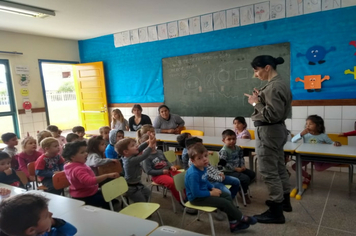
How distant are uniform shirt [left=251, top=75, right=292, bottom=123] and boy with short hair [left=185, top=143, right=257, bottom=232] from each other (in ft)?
2.12

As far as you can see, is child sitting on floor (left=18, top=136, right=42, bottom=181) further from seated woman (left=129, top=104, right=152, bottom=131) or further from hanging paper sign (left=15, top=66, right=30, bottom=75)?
hanging paper sign (left=15, top=66, right=30, bottom=75)

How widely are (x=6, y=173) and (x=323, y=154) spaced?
11.1 feet

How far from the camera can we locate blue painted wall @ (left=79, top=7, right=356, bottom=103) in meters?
3.65

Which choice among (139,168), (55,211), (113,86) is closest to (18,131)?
(113,86)

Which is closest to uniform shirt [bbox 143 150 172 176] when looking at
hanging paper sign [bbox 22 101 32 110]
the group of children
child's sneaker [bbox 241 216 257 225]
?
the group of children

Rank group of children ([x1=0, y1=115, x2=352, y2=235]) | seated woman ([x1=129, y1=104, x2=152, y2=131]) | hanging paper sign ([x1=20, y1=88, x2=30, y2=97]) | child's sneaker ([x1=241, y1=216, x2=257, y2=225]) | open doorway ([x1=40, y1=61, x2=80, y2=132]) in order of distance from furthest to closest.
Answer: open doorway ([x1=40, y1=61, x2=80, y2=132]) < hanging paper sign ([x1=20, y1=88, x2=30, y2=97]) < seated woman ([x1=129, y1=104, x2=152, y2=131]) < child's sneaker ([x1=241, y1=216, x2=257, y2=225]) < group of children ([x1=0, y1=115, x2=352, y2=235])

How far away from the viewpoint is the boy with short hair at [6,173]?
2594 millimetres

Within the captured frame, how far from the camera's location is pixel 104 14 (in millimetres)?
4336

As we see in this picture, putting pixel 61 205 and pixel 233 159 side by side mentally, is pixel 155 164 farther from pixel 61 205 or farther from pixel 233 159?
pixel 61 205

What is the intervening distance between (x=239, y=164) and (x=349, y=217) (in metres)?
1.20

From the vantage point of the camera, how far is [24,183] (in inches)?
110

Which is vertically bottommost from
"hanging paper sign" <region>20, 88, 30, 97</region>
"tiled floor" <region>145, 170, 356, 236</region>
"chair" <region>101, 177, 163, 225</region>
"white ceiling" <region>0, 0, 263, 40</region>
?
"tiled floor" <region>145, 170, 356, 236</region>

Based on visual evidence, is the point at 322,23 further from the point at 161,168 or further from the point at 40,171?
the point at 40,171

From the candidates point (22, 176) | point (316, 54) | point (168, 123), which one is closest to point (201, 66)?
point (168, 123)
